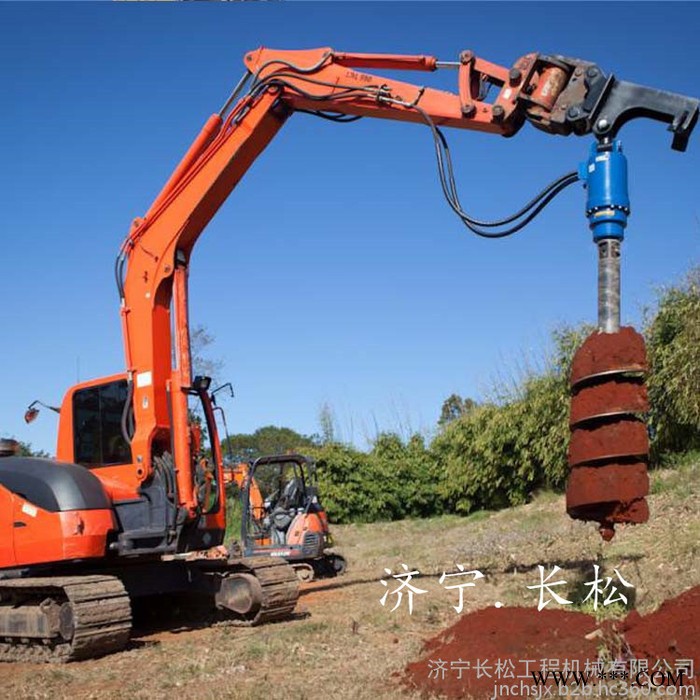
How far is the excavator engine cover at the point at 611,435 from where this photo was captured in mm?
6027

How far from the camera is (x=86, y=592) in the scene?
8234 millimetres

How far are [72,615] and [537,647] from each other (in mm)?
4355

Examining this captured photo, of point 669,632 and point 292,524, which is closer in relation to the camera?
point 669,632

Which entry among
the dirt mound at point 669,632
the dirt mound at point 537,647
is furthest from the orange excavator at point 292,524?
the dirt mound at point 669,632

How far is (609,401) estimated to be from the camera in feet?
20.1

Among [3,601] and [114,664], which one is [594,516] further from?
[3,601]

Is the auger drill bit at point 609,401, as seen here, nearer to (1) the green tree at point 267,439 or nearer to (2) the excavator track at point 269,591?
(2) the excavator track at point 269,591

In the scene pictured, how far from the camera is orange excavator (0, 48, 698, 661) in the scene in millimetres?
8250

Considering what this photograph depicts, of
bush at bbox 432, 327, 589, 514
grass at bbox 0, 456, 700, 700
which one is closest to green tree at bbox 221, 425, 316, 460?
bush at bbox 432, 327, 589, 514

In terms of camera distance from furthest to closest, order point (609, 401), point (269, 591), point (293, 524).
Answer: point (293, 524), point (269, 591), point (609, 401)

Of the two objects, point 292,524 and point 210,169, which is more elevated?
point 210,169

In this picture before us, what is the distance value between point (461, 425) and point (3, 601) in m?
15.1

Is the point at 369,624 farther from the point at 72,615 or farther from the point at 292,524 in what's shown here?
the point at 292,524

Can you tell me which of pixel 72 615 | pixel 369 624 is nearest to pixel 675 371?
pixel 369 624
